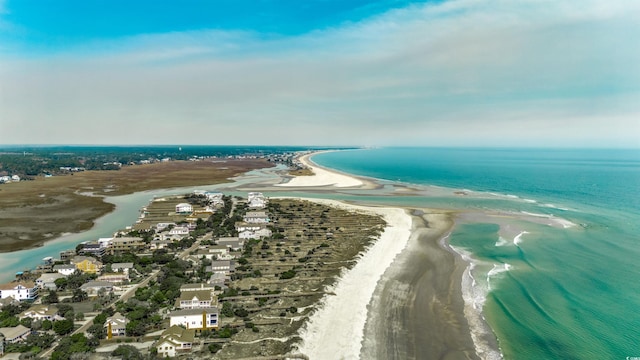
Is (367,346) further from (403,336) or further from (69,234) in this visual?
(69,234)

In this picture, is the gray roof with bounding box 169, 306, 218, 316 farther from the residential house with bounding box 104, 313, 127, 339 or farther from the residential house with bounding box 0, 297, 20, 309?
the residential house with bounding box 0, 297, 20, 309

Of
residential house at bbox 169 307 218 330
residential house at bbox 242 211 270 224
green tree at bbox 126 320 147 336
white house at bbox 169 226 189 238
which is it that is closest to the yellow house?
white house at bbox 169 226 189 238

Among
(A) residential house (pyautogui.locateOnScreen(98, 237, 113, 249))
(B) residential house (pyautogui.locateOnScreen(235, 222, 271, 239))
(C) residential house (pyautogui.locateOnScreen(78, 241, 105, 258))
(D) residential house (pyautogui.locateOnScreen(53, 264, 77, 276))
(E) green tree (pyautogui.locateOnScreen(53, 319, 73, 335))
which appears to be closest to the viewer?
(E) green tree (pyautogui.locateOnScreen(53, 319, 73, 335))

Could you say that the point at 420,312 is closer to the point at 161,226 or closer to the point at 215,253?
the point at 215,253

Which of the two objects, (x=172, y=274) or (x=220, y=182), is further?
(x=220, y=182)

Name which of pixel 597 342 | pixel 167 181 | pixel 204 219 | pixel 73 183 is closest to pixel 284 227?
pixel 204 219

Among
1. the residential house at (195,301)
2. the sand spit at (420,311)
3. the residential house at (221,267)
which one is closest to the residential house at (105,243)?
the residential house at (221,267)
